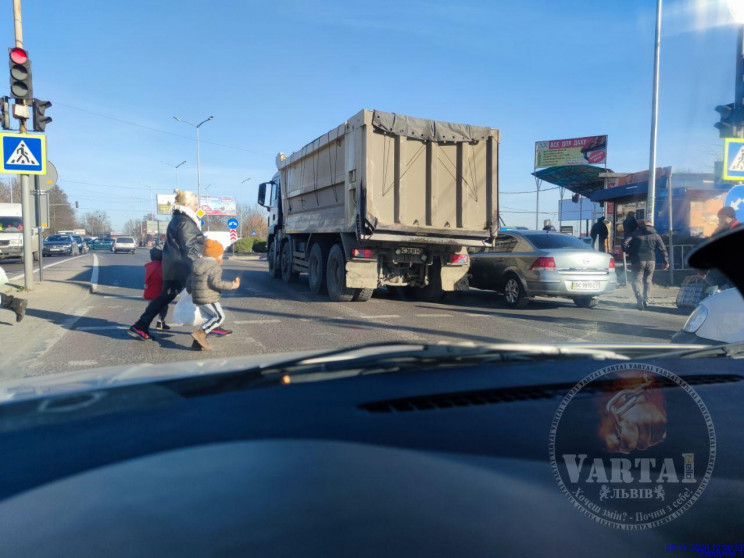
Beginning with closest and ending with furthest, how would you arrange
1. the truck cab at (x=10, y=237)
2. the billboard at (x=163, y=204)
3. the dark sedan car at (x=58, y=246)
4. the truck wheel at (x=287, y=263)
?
the truck wheel at (x=287, y=263) → the truck cab at (x=10, y=237) → the dark sedan car at (x=58, y=246) → the billboard at (x=163, y=204)

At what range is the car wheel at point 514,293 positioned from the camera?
10.6 m

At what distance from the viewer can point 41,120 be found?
1156 cm

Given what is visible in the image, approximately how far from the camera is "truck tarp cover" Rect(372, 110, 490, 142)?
9.79 meters

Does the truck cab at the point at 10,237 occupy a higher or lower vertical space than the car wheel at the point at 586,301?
higher

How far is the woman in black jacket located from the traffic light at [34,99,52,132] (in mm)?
6620

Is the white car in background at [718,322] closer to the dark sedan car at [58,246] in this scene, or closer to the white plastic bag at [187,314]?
the white plastic bag at [187,314]

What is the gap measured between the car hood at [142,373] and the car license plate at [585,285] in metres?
7.78

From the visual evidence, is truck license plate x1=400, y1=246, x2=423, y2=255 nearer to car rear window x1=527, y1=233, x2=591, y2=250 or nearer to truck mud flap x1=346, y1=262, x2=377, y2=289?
truck mud flap x1=346, y1=262, x2=377, y2=289

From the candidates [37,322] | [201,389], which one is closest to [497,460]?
[201,389]

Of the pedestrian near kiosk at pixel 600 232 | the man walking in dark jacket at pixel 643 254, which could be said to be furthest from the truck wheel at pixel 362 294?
the pedestrian near kiosk at pixel 600 232

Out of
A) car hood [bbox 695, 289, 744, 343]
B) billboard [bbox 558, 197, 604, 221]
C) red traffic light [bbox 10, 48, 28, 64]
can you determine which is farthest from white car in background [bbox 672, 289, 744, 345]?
billboard [bbox 558, 197, 604, 221]

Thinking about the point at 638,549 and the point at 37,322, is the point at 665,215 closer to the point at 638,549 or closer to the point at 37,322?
the point at 37,322

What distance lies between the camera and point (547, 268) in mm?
10055

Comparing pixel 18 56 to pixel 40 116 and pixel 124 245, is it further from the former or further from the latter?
pixel 124 245
